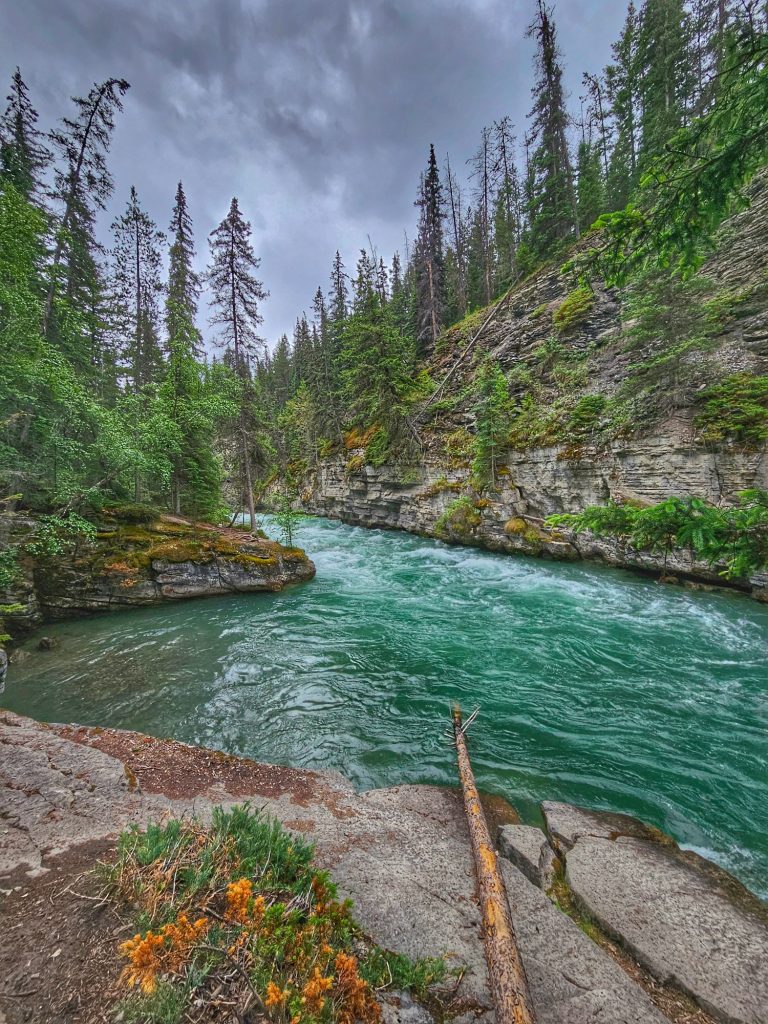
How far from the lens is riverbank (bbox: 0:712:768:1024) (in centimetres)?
240

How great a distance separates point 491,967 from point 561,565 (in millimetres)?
14644

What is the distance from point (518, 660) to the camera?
8766mm

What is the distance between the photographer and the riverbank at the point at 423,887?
7.88 ft

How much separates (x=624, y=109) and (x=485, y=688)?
4509 centimetres

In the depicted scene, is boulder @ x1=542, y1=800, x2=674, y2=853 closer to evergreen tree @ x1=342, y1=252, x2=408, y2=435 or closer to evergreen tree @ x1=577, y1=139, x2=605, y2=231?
evergreen tree @ x1=342, y1=252, x2=408, y2=435

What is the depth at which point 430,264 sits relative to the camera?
3033 cm

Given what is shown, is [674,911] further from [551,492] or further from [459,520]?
[459,520]

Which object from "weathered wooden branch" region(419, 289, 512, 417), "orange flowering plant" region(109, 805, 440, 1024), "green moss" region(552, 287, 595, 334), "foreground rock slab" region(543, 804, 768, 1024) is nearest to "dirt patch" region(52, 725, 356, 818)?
"orange flowering plant" region(109, 805, 440, 1024)

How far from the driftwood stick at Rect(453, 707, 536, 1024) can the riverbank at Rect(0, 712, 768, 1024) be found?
30cm

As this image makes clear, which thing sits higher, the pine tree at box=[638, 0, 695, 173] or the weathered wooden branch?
the pine tree at box=[638, 0, 695, 173]

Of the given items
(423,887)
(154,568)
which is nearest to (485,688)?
(423,887)

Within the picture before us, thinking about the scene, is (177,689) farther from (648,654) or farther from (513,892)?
(648,654)

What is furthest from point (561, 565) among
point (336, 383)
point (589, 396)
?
point (336, 383)

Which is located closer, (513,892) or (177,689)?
(513,892)
